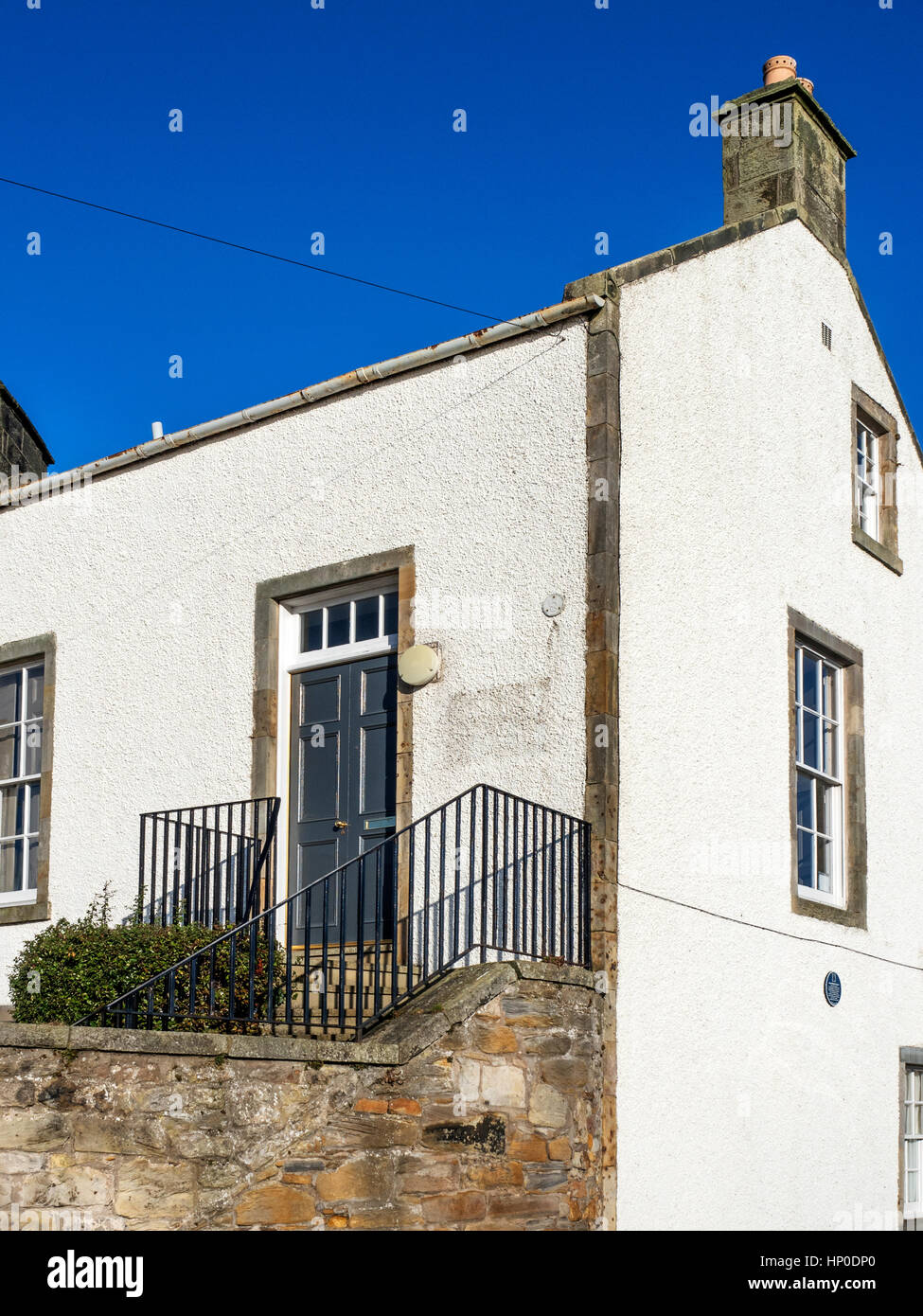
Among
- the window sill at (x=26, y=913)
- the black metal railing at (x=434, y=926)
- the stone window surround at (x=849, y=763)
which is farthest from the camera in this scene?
the window sill at (x=26, y=913)

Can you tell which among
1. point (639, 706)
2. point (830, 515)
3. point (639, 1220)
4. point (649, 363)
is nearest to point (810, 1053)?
point (639, 1220)

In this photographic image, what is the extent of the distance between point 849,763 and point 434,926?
12.8 feet

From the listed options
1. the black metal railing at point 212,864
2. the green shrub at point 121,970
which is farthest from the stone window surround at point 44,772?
the green shrub at point 121,970

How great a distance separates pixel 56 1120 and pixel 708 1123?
4.24m

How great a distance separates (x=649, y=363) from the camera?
9.48 meters

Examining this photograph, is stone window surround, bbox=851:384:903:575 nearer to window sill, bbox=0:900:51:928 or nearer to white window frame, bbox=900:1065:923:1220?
white window frame, bbox=900:1065:923:1220

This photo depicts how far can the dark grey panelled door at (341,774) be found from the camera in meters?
9.84

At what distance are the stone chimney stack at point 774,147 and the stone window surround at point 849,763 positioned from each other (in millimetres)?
3197

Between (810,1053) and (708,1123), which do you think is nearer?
(708,1123)

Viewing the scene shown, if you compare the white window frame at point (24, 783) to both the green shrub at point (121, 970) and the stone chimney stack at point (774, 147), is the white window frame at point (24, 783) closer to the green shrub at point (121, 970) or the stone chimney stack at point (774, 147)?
the green shrub at point (121, 970)

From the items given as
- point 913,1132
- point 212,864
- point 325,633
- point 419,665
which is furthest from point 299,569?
point 913,1132

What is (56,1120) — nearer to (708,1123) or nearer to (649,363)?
(708,1123)

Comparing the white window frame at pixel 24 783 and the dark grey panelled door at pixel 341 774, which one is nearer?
the dark grey panelled door at pixel 341 774
